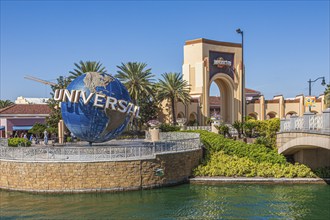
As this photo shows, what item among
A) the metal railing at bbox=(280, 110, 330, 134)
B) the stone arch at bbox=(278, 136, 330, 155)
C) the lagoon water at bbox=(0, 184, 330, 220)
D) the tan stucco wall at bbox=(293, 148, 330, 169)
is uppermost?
the metal railing at bbox=(280, 110, 330, 134)

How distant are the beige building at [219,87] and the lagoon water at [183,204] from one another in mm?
25563

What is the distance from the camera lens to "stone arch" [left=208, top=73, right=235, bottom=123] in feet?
168

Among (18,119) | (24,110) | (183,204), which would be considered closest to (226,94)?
(24,110)

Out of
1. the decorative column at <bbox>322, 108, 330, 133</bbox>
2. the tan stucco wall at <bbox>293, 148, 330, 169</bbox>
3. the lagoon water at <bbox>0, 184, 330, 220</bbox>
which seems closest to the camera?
the decorative column at <bbox>322, 108, 330, 133</bbox>

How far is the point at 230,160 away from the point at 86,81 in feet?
37.7

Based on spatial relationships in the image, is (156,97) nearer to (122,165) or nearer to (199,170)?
(199,170)

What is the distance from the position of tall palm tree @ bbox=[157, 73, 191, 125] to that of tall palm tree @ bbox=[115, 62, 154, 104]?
2034mm

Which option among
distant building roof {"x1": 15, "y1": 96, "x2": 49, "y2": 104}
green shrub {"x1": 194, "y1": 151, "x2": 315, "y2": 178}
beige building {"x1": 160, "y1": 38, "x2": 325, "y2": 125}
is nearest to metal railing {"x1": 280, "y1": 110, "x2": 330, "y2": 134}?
green shrub {"x1": 194, "y1": 151, "x2": 315, "y2": 178}

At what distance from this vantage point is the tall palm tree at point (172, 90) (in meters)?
43.8

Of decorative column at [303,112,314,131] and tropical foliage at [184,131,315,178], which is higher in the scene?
decorative column at [303,112,314,131]

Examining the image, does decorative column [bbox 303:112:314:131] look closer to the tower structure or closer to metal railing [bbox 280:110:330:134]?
metal railing [bbox 280:110:330:134]

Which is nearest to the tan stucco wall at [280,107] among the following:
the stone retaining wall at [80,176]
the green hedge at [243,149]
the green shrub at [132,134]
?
the green shrub at [132,134]

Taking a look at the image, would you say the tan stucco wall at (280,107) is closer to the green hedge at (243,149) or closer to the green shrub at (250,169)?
the green hedge at (243,149)

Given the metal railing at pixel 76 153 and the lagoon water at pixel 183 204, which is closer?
the lagoon water at pixel 183 204
